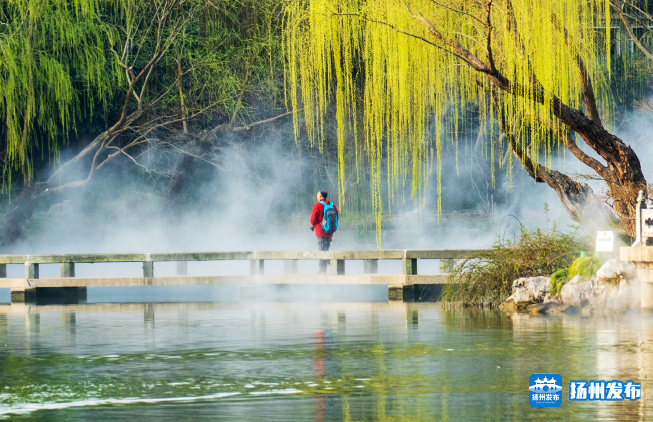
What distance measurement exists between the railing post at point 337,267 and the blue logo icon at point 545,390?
1224cm

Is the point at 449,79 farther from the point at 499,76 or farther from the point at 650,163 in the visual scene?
the point at 650,163

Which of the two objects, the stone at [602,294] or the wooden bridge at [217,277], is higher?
the wooden bridge at [217,277]

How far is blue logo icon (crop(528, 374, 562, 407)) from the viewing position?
7.93 m

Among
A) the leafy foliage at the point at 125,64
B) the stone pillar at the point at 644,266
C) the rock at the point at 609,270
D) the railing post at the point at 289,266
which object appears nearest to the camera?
the stone pillar at the point at 644,266

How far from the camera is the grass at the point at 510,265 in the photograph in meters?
17.9

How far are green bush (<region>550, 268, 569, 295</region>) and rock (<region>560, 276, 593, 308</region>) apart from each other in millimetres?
375

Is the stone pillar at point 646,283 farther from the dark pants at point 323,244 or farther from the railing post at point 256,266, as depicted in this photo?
the railing post at point 256,266

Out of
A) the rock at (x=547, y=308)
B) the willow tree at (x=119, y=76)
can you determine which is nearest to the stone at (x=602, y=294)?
the rock at (x=547, y=308)

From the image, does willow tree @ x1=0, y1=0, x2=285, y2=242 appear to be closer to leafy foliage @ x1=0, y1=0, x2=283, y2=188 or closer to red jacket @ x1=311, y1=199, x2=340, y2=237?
leafy foliage @ x1=0, y1=0, x2=283, y2=188

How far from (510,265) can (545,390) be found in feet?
31.3

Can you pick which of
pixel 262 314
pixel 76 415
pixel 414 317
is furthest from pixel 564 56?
pixel 76 415

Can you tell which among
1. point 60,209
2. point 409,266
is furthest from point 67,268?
point 60,209

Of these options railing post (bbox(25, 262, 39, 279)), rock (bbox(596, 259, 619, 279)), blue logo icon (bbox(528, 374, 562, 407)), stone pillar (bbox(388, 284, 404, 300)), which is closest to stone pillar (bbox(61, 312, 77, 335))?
railing post (bbox(25, 262, 39, 279))

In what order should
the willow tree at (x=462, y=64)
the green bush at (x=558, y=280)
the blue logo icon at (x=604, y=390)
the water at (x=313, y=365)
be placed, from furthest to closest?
the green bush at (x=558, y=280) < the willow tree at (x=462, y=64) < the blue logo icon at (x=604, y=390) < the water at (x=313, y=365)
